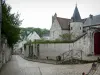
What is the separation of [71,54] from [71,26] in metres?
16.1

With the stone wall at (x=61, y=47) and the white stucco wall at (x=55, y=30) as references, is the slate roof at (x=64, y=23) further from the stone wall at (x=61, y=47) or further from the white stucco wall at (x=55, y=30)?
the stone wall at (x=61, y=47)

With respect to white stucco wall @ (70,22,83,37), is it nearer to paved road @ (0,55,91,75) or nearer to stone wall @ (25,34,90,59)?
stone wall @ (25,34,90,59)

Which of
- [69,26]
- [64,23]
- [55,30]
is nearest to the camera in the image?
[69,26]

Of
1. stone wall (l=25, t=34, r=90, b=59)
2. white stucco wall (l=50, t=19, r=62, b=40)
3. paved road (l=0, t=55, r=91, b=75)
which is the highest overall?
white stucco wall (l=50, t=19, r=62, b=40)

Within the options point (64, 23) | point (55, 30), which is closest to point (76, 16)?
point (64, 23)

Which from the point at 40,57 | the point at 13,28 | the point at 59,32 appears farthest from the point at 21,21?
the point at 59,32

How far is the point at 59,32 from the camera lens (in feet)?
121

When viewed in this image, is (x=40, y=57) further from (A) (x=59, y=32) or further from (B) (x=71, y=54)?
(A) (x=59, y=32)

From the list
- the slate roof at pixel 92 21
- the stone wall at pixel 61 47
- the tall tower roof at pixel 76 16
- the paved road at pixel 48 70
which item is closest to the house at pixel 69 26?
the tall tower roof at pixel 76 16

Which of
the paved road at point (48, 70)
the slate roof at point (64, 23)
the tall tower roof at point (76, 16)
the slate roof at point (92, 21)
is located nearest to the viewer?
the paved road at point (48, 70)

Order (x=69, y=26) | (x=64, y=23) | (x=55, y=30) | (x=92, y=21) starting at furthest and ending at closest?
(x=55, y=30)
(x=64, y=23)
(x=69, y=26)
(x=92, y=21)

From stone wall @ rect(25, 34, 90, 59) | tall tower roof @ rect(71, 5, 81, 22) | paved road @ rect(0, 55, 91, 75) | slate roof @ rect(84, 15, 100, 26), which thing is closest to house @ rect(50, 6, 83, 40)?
tall tower roof @ rect(71, 5, 81, 22)

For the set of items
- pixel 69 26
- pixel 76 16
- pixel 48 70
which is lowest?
pixel 48 70

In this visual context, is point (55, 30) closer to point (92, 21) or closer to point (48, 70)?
point (92, 21)
